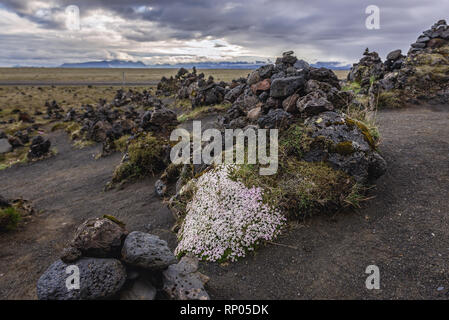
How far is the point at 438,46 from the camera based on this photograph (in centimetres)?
1995

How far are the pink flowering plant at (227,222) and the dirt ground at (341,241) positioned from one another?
0.28 m

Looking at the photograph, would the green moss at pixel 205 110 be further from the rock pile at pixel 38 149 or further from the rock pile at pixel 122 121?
the rock pile at pixel 38 149

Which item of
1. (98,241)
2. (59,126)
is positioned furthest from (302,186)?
(59,126)

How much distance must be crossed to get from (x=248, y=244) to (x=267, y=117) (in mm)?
4103

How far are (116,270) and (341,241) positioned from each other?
4.18m

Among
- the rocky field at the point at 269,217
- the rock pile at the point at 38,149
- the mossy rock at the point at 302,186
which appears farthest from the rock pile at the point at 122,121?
the mossy rock at the point at 302,186

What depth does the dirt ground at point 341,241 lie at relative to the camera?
14.8 feet

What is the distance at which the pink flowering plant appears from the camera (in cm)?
555

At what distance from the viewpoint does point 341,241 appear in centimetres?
546

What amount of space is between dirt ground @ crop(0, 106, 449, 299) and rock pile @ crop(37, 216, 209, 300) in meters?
0.77

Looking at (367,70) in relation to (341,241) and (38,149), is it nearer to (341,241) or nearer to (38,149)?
(341,241)
